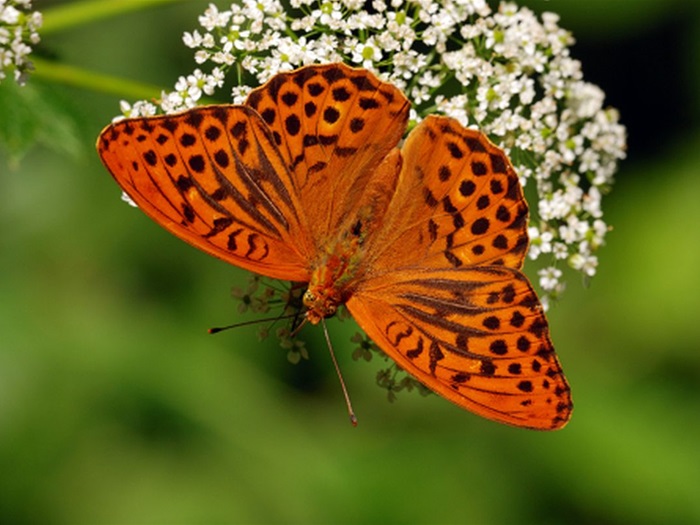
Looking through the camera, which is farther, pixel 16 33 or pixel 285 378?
pixel 285 378

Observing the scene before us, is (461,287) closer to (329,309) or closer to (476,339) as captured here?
(476,339)

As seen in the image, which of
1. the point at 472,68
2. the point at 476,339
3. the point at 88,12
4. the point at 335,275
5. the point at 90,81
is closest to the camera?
the point at 476,339

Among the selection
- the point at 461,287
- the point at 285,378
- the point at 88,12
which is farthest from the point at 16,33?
the point at 285,378

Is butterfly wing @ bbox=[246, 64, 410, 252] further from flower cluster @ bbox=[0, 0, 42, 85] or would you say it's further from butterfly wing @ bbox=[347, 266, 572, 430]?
flower cluster @ bbox=[0, 0, 42, 85]

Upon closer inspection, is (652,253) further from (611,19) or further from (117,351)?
(117,351)

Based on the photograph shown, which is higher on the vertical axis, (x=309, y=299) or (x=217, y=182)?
(x=217, y=182)

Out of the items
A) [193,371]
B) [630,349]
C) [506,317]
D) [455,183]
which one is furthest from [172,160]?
[630,349]

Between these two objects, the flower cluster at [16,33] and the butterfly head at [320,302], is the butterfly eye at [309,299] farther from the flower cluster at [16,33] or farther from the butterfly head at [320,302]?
the flower cluster at [16,33]

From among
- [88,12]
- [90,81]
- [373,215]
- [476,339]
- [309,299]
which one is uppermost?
[88,12]

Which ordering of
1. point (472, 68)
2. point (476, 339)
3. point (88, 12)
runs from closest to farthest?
point (476, 339) < point (472, 68) < point (88, 12)
